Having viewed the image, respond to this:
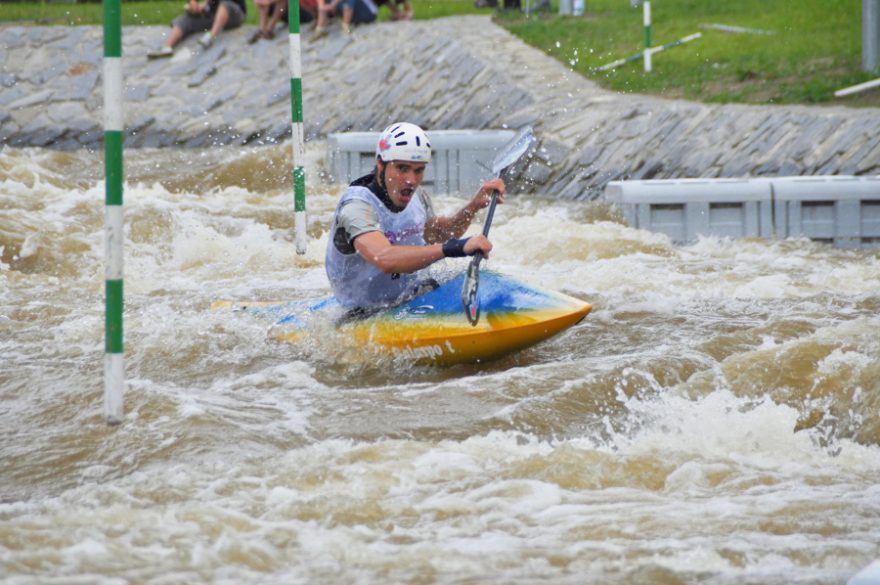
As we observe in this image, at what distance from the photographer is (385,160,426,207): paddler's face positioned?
625cm

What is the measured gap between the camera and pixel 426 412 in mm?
5758

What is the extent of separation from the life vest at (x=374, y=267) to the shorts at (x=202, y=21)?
39.9 feet

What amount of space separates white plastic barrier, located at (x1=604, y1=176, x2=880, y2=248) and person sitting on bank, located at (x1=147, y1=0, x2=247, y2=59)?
9.53 m

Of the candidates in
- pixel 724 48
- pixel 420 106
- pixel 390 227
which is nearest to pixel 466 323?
pixel 390 227

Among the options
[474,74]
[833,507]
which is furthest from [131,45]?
[833,507]

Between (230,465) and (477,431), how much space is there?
41.3 inches

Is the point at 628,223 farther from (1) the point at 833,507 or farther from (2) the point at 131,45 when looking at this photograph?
(2) the point at 131,45

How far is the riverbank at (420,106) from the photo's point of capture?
10.9m

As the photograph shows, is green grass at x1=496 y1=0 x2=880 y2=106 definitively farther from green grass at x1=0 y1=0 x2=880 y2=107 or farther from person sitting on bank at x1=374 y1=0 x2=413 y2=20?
person sitting on bank at x1=374 y1=0 x2=413 y2=20

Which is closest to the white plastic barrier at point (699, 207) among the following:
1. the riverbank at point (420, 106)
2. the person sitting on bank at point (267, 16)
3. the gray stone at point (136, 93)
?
the riverbank at point (420, 106)

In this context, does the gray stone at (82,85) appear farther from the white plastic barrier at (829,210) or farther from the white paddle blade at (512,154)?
the white paddle blade at (512,154)

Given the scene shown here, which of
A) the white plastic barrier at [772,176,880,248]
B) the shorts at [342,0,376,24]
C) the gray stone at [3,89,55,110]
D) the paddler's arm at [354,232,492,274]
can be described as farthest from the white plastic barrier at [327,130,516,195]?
the paddler's arm at [354,232,492,274]

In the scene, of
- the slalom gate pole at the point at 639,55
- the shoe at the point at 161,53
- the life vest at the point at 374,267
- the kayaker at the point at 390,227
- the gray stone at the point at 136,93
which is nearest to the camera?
the kayaker at the point at 390,227

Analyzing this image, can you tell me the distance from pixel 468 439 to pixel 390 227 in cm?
148
